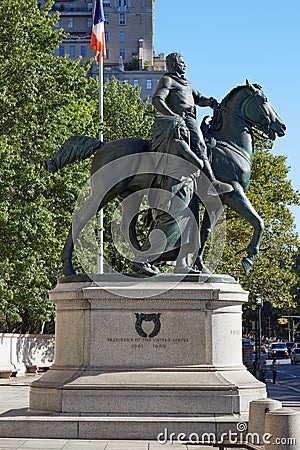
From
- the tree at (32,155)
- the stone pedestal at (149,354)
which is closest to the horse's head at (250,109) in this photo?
the stone pedestal at (149,354)

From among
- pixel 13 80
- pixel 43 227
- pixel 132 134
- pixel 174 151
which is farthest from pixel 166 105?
pixel 132 134

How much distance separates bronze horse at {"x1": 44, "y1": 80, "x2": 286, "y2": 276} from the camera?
14188mm

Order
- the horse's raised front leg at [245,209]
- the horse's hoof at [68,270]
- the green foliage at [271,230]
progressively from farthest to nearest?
the green foliage at [271,230]
the horse's raised front leg at [245,209]
the horse's hoof at [68,270]

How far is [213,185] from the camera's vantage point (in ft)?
46.2

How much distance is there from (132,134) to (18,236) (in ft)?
52.9

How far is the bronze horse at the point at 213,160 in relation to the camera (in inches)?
559

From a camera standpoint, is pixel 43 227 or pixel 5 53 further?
pixel 5 53

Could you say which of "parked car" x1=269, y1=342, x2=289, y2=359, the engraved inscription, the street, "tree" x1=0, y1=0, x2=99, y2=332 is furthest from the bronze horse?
"parked car" x1=269, y1=342, x2=289, y2=359

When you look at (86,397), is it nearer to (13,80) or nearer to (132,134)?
(13,80)

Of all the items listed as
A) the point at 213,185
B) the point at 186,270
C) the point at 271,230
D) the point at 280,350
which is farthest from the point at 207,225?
the point at 280,350

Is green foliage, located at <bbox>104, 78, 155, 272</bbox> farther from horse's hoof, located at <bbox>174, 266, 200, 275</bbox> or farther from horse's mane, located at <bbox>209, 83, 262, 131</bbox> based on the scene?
horse's hoof, located at <bbox>174, 266, 200, 275</bbox>

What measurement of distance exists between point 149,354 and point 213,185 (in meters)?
3.37

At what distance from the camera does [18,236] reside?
28.5 m

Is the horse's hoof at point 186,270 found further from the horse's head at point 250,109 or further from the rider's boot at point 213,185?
the horse's head at point 250,109
